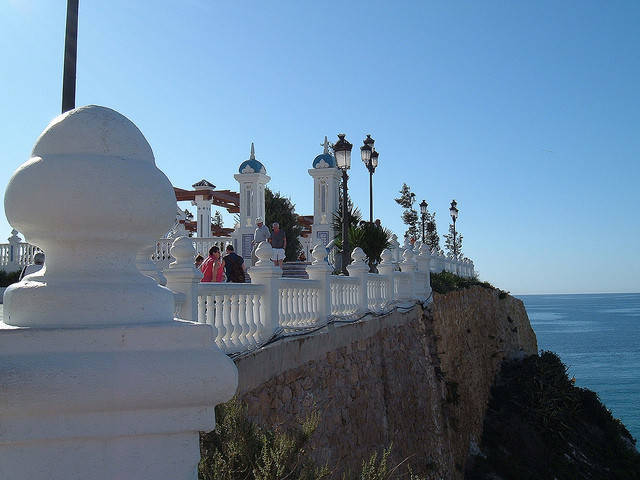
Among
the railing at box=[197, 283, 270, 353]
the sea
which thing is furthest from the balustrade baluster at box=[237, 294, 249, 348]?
the sea

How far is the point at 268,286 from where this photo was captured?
24.8ft

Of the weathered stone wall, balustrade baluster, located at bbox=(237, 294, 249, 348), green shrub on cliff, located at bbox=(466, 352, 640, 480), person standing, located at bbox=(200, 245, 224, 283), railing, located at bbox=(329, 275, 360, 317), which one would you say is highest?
person standing, located at bbox=(200, 245, 224, 283)

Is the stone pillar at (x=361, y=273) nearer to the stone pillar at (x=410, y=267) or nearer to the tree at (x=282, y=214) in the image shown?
the stone pillar at (x=410, y=267)

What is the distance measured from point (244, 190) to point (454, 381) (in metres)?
9.73

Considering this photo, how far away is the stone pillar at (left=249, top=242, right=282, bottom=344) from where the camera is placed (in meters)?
7.46

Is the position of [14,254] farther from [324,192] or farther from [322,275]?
[322,275]

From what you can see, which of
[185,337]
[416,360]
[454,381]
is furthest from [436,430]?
[185,337]

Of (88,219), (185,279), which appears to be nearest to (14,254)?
(185,279)

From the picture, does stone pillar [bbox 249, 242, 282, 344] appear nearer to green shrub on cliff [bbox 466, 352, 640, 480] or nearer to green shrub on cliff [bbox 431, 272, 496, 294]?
green shrub on cliff [bbox 466, 352, 640, 480]

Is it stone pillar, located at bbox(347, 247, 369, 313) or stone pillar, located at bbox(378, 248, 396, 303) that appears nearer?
stone pillar, located at bbox(347, 247, 369, 313)

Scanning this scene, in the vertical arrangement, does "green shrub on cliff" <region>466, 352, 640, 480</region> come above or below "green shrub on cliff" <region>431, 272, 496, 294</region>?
below

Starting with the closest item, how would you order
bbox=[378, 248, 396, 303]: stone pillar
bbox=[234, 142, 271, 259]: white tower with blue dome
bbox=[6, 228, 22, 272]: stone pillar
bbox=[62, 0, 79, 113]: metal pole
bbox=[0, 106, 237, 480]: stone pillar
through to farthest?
bbox=[0, 106, 237, 480]: stone pillar
bbox=[62, 0, 79, 113]: metal pole
bbox=[378, 248, 396, 303]: stone pillar
bbox=[6, 228, 22, 272]: stone pillar
bbox=[234, 142, 271, 259]: white tower with blue dome

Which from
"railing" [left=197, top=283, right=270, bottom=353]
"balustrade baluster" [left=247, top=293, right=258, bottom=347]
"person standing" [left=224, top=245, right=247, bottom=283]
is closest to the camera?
"railing" [left=197, top=283, right=270, bottom=353]

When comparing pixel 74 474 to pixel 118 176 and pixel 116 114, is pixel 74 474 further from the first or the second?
pixel 116 114
